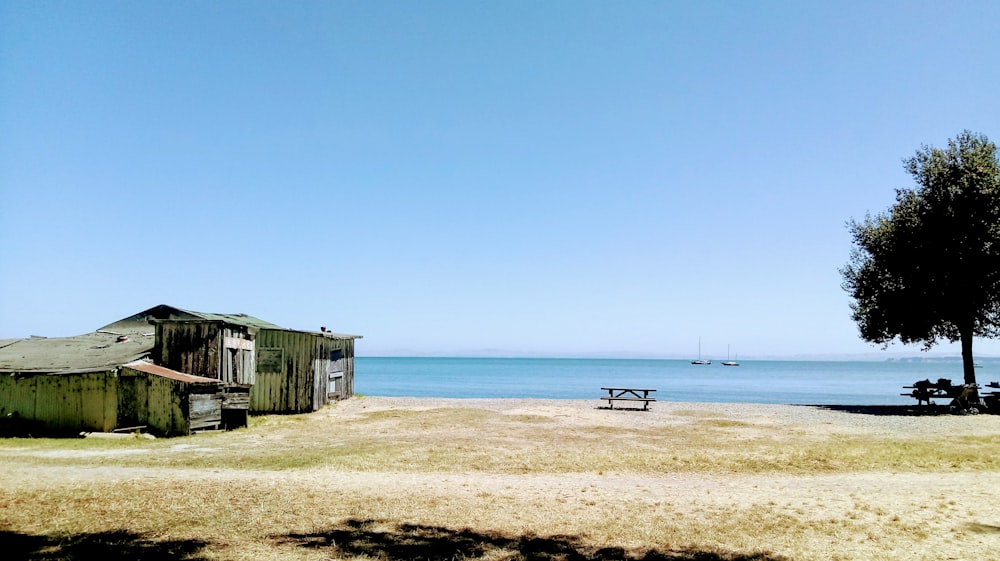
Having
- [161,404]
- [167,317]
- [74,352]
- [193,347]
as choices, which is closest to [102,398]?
[161,404]

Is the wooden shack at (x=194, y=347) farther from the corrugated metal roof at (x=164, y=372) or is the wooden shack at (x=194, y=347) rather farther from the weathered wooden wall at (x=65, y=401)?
the weathered wooden wall at (x=65, y=401)

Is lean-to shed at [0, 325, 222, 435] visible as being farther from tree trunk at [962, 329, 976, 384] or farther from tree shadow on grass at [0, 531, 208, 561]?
tree trunk at [962, 329, 976, 384]

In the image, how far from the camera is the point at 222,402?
23.6 metres

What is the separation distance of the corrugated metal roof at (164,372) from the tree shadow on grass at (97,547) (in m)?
13.6

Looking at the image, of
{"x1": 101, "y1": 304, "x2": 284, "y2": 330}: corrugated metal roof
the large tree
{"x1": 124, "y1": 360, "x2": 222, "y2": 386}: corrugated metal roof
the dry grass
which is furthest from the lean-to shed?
the large tree

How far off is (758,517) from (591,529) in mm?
3010

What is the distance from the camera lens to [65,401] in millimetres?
22641

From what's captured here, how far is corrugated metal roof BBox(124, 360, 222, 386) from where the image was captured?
22422mm

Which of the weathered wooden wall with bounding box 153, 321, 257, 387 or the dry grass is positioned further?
the weathered wooden wall with bounding box 153, 321, 257, 387

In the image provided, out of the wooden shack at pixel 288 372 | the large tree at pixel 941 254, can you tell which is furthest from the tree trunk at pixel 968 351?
the wooden shack at pixel 288 372

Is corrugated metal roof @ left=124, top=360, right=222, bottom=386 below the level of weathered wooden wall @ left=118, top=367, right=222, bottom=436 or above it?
above

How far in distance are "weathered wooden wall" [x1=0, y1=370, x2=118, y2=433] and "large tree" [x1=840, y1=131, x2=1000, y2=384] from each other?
39.1 meters

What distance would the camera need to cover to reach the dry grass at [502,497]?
8.96 metres

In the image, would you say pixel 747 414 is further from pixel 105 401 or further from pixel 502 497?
pixel 105 401
